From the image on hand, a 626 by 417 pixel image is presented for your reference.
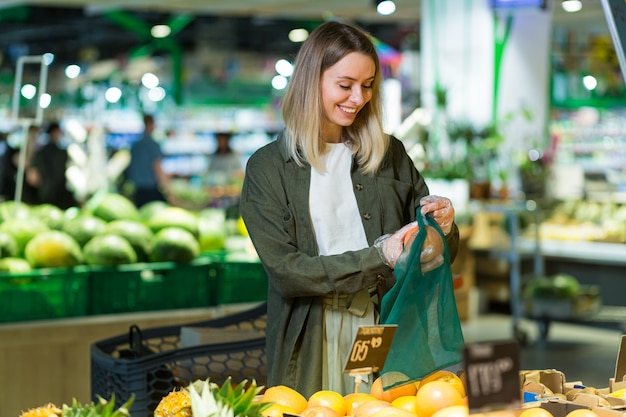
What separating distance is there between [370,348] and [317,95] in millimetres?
771

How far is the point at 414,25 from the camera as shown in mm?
17562

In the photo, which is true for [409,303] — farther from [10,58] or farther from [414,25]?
[10,58]

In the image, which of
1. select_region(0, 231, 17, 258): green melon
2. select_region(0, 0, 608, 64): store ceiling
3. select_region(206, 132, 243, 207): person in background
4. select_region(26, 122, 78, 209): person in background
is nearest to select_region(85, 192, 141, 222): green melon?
select_region(0, 231, 17, 258): green melon

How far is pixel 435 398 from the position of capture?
1.94m

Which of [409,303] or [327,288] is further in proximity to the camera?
[327,288]

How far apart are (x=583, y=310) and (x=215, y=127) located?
35.2 ft

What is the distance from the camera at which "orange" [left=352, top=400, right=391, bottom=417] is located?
1.94m

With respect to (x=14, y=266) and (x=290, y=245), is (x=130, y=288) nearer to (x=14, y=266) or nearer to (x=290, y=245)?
(x=14, y=266)

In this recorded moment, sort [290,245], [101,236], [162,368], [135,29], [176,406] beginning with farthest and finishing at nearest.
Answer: [135,29] < [101,236] < [162,368] < [290,245] < [176,406]

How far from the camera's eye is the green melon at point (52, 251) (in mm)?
4156

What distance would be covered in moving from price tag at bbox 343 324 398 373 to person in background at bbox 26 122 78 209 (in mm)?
8183

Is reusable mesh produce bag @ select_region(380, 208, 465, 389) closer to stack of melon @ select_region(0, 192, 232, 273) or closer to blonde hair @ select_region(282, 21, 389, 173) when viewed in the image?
blonde hair @ select_region(282, 21, 389, 173)

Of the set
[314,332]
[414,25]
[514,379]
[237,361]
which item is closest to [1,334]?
[237,361]

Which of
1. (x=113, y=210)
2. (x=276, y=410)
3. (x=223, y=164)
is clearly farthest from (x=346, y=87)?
(x=223, y=164)
